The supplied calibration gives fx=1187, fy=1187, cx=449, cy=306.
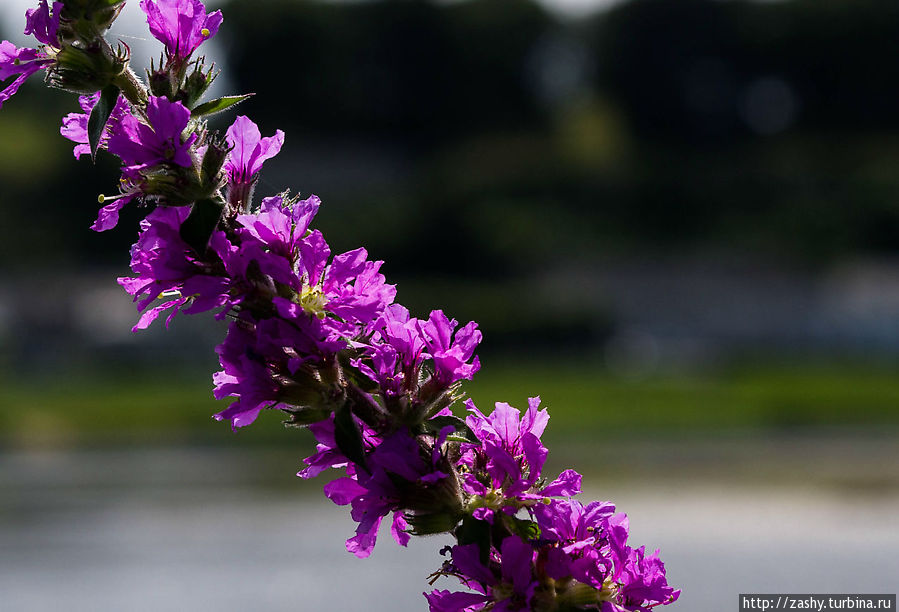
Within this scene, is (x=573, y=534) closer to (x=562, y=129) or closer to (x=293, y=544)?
(x=293, y=544)

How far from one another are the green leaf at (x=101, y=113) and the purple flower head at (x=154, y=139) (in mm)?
15

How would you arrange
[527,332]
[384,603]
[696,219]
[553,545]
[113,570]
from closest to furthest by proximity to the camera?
[553,545]
[384,603]
[113,570]
[527,332]
[696,219]

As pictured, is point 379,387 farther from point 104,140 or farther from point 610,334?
point 610,334

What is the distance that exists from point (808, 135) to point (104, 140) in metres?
64.3

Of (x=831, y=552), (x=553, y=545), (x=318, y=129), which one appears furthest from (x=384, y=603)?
(x=318, y=129)

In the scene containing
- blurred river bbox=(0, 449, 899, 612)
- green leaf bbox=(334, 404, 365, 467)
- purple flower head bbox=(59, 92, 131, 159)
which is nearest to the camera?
green leaf bbox=(334, 404, 365, 467)

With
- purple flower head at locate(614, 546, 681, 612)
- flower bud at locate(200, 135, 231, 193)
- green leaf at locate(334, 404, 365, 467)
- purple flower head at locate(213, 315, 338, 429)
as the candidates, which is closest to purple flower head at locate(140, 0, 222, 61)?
flower bud at locate(200, 135, 231, 193)

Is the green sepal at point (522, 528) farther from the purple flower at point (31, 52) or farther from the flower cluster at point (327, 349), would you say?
the purple flower at point (31, 52)

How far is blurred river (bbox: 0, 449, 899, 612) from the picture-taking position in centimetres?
759

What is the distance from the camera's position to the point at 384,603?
24.3ft

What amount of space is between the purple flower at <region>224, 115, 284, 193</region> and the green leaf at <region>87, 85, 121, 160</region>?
0.12 m

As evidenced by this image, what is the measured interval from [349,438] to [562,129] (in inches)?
2328

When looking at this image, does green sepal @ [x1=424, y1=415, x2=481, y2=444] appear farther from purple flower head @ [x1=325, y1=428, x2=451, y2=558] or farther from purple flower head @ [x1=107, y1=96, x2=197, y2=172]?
purple flower head @ [x1=107, y1=96, x2=197, y2=172]

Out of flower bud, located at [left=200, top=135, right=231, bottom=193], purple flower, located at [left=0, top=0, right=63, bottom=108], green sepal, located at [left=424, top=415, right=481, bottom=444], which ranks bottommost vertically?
green sepal, located at [left=424, top=415, right=481, bottom=444]
